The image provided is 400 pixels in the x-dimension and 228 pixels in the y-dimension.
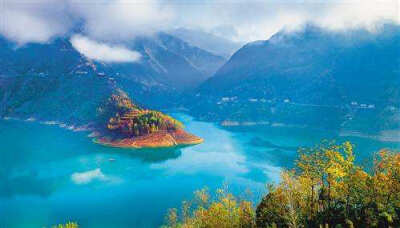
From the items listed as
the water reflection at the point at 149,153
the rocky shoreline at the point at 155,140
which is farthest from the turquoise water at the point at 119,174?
the rocky shoreline at the point at 155,140

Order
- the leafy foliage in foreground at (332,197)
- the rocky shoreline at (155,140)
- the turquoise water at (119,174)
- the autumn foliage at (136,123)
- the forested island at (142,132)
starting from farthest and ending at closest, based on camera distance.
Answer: the autumn foliage at (136,123), the forested island at (142,132), the rocky shoreline at (155,140), the turquoise water at (119,174), the leafy foliage in foreground at (332,197)

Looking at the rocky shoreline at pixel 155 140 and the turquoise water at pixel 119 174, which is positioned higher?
the rocky shoreline at pixel 155 140

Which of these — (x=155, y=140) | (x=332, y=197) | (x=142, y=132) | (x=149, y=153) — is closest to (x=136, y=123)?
(x=142, y=132)

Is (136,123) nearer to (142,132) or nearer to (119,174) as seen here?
(142,132)

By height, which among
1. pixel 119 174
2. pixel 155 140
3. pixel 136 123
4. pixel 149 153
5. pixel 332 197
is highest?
pixel 136 123

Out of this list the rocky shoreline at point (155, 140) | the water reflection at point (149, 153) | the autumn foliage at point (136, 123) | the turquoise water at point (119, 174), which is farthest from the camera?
the autumn foliage at point (136, 123)

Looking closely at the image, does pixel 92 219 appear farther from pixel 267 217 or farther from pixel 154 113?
pixel 154 113

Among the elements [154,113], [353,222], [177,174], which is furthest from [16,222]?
[154,113]

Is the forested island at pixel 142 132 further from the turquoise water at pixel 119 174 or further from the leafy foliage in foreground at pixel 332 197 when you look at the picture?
the leafy foliage in foreground at pixel 332 197
